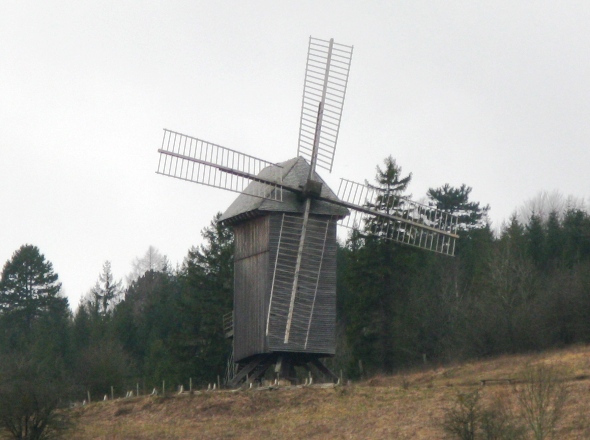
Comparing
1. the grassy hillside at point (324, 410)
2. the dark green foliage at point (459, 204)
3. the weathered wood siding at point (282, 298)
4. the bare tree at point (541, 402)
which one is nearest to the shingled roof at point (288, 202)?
the weathered wood siding at point (282, 298)

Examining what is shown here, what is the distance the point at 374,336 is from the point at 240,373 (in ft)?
44.9

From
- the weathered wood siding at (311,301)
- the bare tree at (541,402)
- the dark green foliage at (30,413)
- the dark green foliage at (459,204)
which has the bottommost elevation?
the dark green foliage at (30,413)

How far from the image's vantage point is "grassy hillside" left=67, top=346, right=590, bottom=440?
2764cm

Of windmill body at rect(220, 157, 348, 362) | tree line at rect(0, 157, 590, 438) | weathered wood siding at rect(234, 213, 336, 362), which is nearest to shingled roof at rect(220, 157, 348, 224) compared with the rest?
windmill body at rect(220, 157, 348, 362)

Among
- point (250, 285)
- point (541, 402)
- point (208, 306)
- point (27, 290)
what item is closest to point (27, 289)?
point (27, 290)

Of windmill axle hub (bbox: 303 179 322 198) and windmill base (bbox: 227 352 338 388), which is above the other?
windmill axle hub (bbox: 303 179 322 198)

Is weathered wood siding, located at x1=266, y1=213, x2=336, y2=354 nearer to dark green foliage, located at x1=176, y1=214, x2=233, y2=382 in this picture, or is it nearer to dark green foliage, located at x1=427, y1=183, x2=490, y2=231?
dark green foliage, located at x1=176, y1=214, x2=233, y2=382

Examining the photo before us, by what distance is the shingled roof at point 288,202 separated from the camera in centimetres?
3478

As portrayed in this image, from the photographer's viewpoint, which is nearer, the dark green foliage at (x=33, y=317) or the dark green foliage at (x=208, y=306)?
the dark green foliage at (x=208, y=306)

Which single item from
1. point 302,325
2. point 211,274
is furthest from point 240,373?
point 211,274

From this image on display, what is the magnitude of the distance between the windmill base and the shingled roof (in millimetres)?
4433

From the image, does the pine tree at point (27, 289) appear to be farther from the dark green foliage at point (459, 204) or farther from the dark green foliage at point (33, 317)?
the dark green foliage at point (459, 204)

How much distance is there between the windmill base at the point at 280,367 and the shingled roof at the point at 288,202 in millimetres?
4433

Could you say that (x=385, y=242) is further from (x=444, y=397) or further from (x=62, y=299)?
(x=62, y=299)
